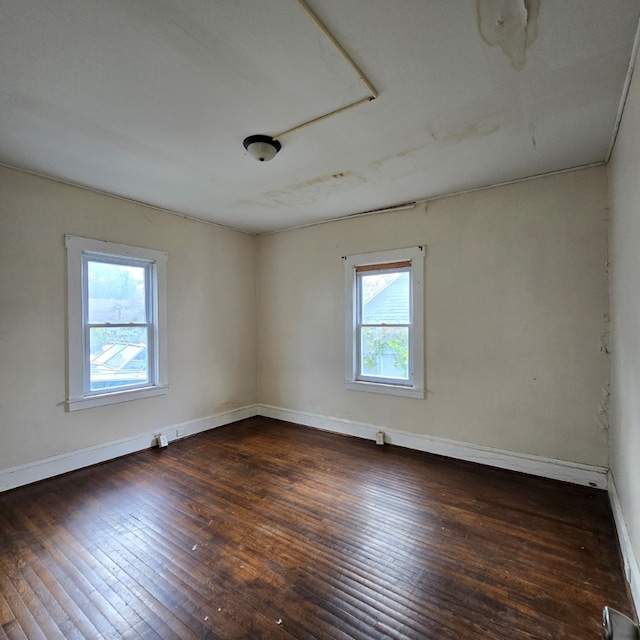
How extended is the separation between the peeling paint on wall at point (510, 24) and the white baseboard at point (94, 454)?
14.2 feet

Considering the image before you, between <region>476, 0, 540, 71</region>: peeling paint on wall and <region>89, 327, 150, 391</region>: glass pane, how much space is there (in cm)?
382

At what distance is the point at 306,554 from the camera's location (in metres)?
2.04

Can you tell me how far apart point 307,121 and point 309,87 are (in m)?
0.33

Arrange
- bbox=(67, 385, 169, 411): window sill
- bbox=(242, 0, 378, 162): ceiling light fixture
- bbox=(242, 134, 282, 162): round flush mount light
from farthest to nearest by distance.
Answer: bbox=(67, 385, 169, 411): window sill → bbox=(242, 134, 282, 162): round flush mount light → bbox=(242, 0, 378, 162): ceiling light fixture

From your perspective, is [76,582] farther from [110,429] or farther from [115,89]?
[115,89]

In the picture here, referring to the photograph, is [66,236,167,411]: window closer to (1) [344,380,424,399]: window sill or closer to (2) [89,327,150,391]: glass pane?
(2) [89,327,150,391]: glass pane

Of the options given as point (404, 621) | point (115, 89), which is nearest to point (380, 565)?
point (404, 621)

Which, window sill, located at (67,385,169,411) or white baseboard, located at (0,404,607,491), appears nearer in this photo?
white baseboard, located at (0,404,607,491)

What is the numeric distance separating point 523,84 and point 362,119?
2.96ft

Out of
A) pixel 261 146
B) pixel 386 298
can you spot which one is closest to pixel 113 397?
pixel 261 146

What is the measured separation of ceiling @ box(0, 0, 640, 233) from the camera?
1437 millimetres

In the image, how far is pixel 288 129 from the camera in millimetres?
2285

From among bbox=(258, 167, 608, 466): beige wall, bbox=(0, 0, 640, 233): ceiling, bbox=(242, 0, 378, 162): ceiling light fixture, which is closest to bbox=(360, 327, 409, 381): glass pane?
bbox=(258, 167, 608, 466): beige wall

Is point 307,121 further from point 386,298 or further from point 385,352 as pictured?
point 385,352
